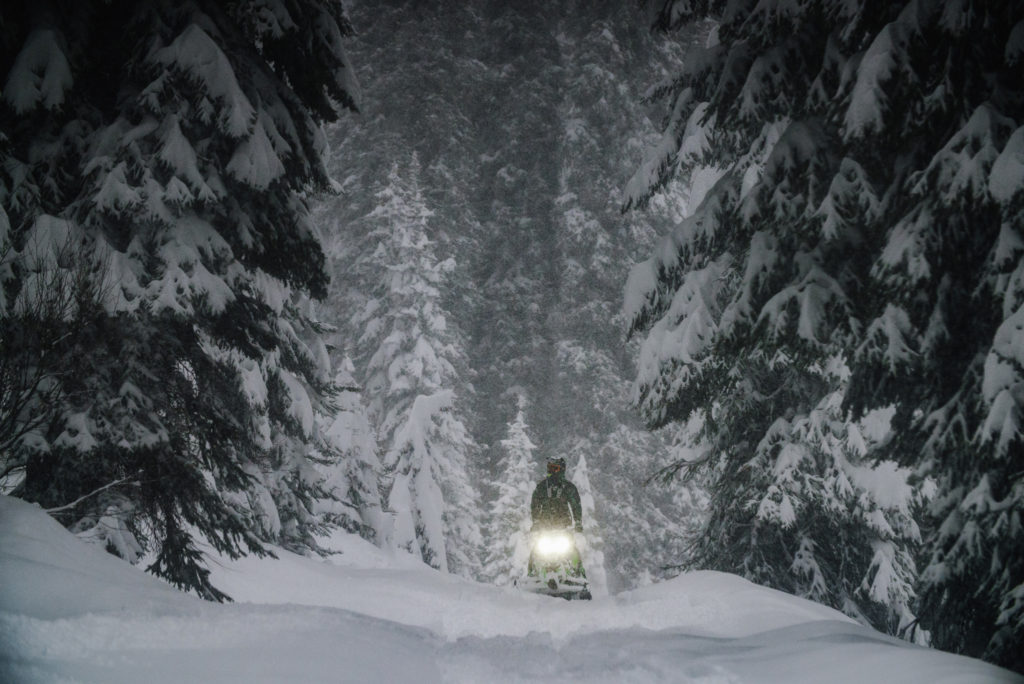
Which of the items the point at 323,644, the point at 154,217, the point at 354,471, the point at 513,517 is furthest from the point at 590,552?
the point at 323,644

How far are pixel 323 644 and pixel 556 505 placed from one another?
24.9ft

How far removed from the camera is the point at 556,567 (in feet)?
34.5

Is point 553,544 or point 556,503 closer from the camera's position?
point 553,544

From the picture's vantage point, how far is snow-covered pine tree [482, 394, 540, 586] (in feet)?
88.0

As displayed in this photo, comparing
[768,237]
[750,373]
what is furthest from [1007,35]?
[750,373]

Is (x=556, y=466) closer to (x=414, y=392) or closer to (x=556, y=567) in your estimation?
(x=556, y=567)

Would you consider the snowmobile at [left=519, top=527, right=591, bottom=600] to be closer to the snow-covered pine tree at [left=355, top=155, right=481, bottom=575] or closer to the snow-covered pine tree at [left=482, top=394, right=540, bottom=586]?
the snow-covered pine tree at [left=355, top=155, right=481, bottom=575]

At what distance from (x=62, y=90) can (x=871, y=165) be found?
709 centimetres

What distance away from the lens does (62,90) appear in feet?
18.5

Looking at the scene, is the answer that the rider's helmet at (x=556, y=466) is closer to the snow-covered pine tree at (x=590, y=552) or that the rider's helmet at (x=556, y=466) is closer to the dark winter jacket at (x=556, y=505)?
the dark winter jacket at (x=556, y=505)

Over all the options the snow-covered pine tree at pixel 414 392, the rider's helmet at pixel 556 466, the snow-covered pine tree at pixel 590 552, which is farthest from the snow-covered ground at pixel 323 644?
the snow-covered pine tree at pixel 590 552

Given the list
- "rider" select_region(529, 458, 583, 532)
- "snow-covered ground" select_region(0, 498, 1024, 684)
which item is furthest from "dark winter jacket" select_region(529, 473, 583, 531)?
"snow-covered ground" select_region(0, 498, 1024, 684)

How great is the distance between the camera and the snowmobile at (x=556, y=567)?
33.9 feet

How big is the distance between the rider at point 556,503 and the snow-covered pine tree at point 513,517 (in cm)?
1609
